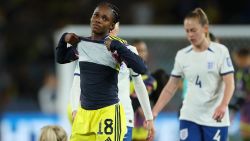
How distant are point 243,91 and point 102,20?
5280 millimetres

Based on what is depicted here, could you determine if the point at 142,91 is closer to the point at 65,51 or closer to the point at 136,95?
the point at 65,51

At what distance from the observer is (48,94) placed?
18594 mm

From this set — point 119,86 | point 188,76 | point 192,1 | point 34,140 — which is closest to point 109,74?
point 119,86

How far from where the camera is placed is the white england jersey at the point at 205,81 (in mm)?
8969

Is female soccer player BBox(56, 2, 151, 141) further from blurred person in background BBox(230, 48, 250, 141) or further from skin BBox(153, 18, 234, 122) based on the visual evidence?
blurred person in background BBox(230, 48, 250, 141)

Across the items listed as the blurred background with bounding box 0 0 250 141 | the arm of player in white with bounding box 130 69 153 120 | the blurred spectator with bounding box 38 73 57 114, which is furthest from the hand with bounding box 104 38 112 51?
the blurred spectator with bounding box 38 73 57 114

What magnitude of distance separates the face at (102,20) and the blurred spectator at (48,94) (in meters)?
11.0

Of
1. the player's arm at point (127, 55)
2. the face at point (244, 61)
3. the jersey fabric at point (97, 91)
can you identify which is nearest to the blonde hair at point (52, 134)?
the jersey fabric at point (97, 91)

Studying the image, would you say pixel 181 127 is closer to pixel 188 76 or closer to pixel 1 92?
pixel 188 76

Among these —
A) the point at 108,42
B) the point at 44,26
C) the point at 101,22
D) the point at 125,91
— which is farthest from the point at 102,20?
the point at 44,26

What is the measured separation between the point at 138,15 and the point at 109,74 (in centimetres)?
1100

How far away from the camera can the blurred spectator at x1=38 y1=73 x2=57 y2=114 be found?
1834cm

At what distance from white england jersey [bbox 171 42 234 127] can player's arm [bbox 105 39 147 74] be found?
179cm

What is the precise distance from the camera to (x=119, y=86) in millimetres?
8312
